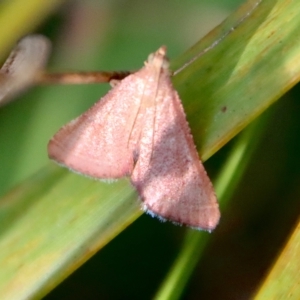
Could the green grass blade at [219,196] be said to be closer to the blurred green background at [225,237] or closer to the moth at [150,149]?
the moth at [150,149]

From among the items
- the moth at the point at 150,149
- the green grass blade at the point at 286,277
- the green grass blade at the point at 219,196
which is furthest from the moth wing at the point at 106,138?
the green grass blade at the point at 286,277

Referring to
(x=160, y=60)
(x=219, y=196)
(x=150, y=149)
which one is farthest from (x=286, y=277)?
(x=160, y=60)

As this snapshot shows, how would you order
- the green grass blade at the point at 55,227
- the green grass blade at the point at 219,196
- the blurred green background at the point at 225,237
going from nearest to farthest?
the green grass blade at the point at 55,227
the green grass blade at the point at 219,196
the blurred green background at the point at 225,237

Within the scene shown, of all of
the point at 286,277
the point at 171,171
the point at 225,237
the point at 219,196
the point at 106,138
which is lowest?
the point at 225,237

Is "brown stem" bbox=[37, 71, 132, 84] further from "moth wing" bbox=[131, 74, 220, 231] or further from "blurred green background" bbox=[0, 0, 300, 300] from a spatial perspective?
"blurred green background" bbox=[0, 0, 300, 300]

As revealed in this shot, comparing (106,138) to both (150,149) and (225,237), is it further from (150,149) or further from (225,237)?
(225,237)
